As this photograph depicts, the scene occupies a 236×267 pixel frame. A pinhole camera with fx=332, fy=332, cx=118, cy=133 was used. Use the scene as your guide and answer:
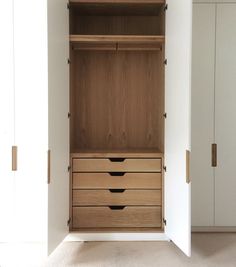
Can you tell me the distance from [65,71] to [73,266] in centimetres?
138

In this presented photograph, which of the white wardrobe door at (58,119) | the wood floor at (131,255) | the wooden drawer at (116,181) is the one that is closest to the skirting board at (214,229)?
the wood floor at (131,255)

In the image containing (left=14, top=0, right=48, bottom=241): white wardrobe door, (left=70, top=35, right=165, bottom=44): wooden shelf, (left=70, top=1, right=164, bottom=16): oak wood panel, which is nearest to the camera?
(left=14, top=0, right=48, bottom=241): white wardrobe door

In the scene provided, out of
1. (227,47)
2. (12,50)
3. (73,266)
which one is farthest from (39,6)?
(73,266)

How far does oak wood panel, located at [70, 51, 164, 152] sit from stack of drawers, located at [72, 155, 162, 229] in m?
0.39

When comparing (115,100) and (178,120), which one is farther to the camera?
(115,100)

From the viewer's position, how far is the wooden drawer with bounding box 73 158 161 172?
2.65 meters

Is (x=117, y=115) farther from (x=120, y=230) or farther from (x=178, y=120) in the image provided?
(x=120, y=230)

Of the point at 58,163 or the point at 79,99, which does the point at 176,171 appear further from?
the point at 79,99

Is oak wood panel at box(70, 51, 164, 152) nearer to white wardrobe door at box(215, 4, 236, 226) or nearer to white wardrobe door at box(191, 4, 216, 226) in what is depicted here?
white wardrobe door at box(191, 4, 216, 226)

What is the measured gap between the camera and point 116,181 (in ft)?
8.75

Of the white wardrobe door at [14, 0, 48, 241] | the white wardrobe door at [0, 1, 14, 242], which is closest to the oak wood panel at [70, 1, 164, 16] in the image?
the white wardrobe door at [14, 0, 48, 241]

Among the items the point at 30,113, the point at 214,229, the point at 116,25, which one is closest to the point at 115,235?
the point at 214,229

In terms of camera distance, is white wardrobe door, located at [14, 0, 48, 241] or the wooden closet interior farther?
the wooden closet interior

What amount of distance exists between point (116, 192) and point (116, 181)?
91 millimetres
